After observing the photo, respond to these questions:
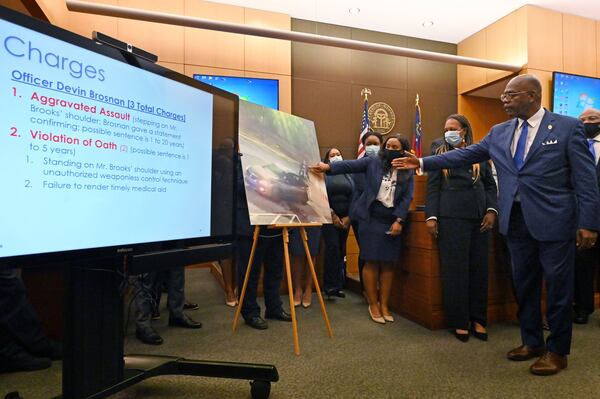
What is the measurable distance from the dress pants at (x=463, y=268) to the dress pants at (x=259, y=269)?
1.13 metres

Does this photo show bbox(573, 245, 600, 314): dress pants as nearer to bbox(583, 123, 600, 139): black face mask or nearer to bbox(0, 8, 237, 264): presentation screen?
bbox(583, 123, 600, 139): black face mask

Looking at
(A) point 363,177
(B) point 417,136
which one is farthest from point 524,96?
(B) point 417,136

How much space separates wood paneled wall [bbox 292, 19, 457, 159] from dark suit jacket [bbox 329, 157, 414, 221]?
2843 mm

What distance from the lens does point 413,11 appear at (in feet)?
17.3

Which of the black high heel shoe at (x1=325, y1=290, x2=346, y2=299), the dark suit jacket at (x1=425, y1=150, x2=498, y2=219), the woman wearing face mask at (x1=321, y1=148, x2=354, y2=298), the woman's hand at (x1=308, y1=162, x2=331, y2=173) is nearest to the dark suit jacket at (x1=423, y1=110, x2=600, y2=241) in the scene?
the dark suit jacket at (x1=425, y1=150, x2=498, y2=219)

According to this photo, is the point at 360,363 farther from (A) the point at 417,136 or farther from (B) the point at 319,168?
(A) the point at 417,136

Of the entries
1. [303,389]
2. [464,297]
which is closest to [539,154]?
[464,297]

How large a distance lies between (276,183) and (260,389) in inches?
44.8

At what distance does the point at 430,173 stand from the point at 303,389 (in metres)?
1.60

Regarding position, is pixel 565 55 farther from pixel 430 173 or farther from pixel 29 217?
pixel 29 217

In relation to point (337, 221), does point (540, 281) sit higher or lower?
lower

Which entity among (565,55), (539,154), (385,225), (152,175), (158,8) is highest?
(158,8)

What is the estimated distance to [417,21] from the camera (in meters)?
5.57

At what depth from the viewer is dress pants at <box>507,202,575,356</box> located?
1.80 m
